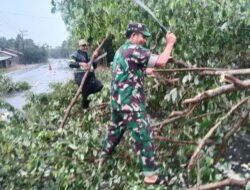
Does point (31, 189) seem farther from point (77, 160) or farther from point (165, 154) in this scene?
point (165, 154)

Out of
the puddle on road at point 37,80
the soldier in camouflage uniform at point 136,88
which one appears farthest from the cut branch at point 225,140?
the puddle on road at point 37,80

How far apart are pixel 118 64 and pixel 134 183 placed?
999mm

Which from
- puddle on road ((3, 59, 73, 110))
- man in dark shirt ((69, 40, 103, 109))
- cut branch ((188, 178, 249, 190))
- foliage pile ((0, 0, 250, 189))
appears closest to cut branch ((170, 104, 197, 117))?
foliage pile ((0, 0, 250, 189))

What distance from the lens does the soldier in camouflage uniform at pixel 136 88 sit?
348cm

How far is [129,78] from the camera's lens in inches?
140

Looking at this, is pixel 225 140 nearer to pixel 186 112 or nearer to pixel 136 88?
pixel 186 112

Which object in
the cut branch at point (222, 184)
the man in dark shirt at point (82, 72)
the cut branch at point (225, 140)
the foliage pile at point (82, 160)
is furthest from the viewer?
the man in dark shirt at point (82, 72)

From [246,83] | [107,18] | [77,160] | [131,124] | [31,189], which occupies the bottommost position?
[31,189]

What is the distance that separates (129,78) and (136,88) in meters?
0.10

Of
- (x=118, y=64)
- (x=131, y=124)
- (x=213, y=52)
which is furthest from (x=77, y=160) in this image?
(x=213, y=52)

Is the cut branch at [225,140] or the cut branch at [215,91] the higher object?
the cut branch at [215,91]

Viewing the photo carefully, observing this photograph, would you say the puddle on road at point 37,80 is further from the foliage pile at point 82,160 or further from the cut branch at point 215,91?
the cut branch at point 215,91

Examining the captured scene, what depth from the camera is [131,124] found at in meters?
3.60

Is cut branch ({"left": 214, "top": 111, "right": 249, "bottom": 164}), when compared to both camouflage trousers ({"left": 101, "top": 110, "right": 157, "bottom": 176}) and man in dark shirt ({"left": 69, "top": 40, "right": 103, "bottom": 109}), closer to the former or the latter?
camouflage trousers ({"left": 101, "top": 110, "right": 157, "bottom": 176})
